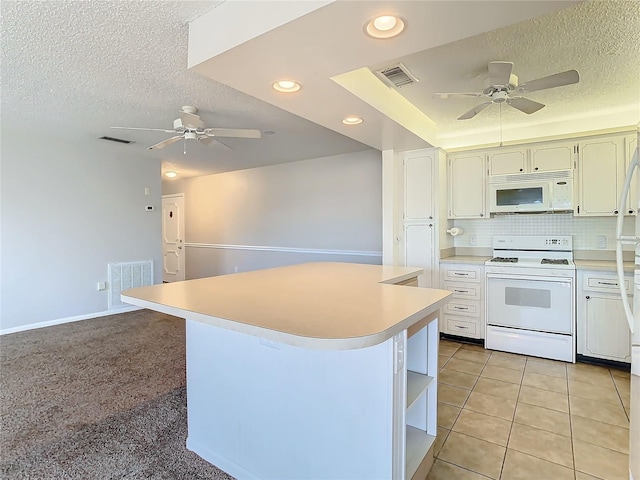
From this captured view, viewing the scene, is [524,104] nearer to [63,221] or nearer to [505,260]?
[505,260]

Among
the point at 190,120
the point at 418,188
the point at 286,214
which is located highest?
the point at 190,120

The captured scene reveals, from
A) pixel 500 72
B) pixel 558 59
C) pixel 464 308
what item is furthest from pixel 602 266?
pixel 500 72

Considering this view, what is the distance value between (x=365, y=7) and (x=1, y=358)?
14.2ft

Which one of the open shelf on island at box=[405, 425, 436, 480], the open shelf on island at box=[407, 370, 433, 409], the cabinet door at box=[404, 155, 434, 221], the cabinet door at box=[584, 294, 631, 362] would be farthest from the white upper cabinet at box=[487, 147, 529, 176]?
the open shelf on island at box=[405, 425, 436, 480]

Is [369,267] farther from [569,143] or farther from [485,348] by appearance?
[569,143]

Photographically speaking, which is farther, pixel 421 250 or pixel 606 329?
pixel 421 250

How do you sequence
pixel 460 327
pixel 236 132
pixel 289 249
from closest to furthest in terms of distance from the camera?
pixel 236 132
pixel 460 327
pixel 289 249

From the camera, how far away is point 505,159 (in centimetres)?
376

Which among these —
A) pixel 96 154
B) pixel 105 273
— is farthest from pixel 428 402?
pixel 96 154

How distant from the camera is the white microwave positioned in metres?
3.45

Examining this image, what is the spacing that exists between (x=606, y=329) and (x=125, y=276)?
19.2ft

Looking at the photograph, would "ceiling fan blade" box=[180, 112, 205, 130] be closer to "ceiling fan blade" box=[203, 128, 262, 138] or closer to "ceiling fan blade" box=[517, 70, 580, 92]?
"ceiling fan blade" box=[203, 128, 262, 138]

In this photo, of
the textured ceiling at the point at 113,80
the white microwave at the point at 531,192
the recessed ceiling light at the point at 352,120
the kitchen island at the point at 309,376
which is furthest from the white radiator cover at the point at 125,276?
the white microwave at the point at 531,192

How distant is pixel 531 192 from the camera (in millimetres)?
3602
